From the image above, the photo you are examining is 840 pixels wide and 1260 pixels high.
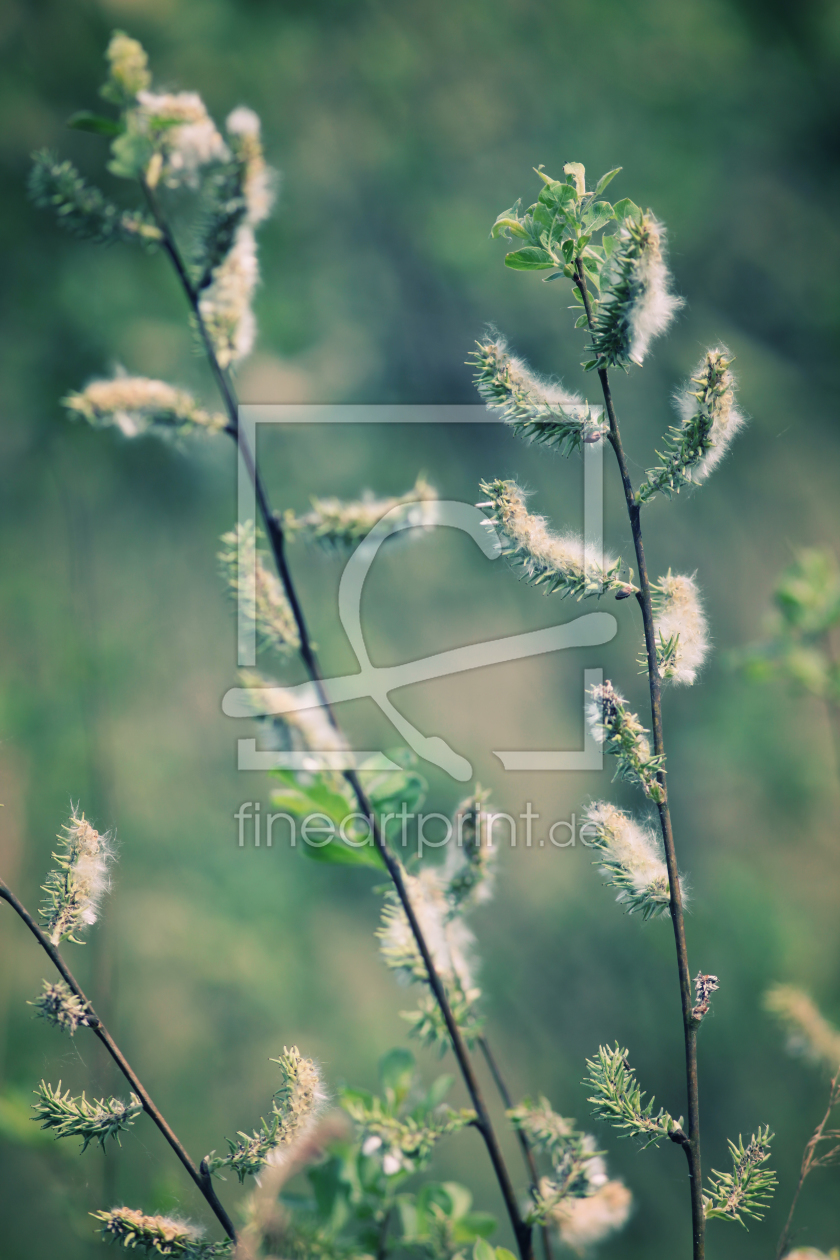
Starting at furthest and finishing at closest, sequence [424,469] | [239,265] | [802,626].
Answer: [424,469] < [239,265] < [802,626]

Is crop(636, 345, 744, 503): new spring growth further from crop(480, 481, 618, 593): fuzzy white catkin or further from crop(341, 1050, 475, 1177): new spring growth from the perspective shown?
crop(341, 1050, 475, 1177): new spring growth

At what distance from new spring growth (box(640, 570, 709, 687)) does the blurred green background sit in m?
0.62

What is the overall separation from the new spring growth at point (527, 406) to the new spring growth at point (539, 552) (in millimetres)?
21

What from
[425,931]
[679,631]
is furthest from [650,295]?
[425,931]

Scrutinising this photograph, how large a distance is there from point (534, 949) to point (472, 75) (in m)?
1.14

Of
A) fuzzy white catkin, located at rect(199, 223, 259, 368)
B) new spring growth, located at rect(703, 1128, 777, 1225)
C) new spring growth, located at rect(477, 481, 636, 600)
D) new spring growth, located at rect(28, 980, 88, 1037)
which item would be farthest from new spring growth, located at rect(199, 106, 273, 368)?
new spring growth, located at rect(703, 1128, 777, 1225)

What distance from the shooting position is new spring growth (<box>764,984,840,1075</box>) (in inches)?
10.2

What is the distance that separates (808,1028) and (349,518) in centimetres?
Result: 24

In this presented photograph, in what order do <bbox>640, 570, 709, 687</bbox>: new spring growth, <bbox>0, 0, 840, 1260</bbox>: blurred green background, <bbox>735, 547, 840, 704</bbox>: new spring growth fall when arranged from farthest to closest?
<bbox>0, 0, 840, 1260</bbox>: blurred green background < <bbox>640, 570, 709, 687</bbox>: new spring growth < <bbox>735, 547, 840, 704</bbox>: new spring growth

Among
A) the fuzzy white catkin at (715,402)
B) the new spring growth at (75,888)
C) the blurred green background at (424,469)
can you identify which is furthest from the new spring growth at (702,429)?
the blurred green background at (424,469)

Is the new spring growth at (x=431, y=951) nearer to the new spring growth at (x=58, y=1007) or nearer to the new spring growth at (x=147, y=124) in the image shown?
the new spring growth at (x=58, y=1007)

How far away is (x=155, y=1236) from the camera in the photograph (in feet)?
0.74

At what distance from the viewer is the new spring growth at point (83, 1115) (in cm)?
23

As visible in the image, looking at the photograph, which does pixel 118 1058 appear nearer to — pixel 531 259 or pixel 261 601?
pixel 261 601
